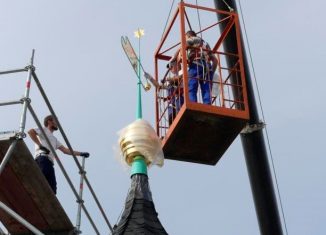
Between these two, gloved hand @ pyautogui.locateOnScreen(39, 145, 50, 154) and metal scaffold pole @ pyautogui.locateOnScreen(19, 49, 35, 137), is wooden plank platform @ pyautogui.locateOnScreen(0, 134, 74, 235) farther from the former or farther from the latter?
gloved hand @ pyautogui.locateOnScreen(39, 145, 50, 154)

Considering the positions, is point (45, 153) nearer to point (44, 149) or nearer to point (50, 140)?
point (44, 149)

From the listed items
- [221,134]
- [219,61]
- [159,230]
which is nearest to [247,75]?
[219,61]

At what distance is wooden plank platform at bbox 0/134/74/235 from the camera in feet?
28.6

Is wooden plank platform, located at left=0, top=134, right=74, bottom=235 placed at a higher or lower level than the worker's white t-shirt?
lower

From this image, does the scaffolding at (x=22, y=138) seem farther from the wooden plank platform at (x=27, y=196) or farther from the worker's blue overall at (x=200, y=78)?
the worker's blue overall at (x=200, y=78)

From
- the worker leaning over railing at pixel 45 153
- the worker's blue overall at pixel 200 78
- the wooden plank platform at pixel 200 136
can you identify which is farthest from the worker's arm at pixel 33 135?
the worker's blue overall at pixel 200 78

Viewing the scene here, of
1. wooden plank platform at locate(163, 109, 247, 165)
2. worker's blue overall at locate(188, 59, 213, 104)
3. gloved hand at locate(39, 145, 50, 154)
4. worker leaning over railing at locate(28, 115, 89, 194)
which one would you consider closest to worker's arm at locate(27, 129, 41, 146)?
worker leaning over railing at locate(28, 115, 89, 194)

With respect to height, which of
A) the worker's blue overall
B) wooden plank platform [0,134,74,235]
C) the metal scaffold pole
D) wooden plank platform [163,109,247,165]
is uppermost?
the worker's blue overall

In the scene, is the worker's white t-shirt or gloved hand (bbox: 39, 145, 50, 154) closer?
the worker's white t-shirt

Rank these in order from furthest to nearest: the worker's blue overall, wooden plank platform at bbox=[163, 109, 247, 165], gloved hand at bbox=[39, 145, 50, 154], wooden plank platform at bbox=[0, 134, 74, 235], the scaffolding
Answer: the worker's blue overall → wooden plank platform at bbox=[163, 109, 247, 165] → gloved hand at bbox=[39, 145, 50, 154] → wooden plank platform at bbox=[0, 134, 74, 235] → the scaffolding

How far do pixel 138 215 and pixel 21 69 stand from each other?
243 centimetres

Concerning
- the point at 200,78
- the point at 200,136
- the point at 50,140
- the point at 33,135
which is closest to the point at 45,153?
the point at 50,140

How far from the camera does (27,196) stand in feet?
30.7

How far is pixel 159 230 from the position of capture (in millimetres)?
9102
